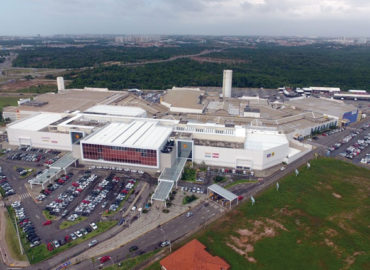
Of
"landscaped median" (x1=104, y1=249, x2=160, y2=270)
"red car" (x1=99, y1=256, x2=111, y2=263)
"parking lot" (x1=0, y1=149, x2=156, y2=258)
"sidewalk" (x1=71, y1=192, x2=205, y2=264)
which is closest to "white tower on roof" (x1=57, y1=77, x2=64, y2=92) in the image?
"parking lot" (x1=0, y1=149, x2=156, y2=258)

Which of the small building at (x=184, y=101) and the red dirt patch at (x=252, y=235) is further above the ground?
the small building at (x=184, y=101)

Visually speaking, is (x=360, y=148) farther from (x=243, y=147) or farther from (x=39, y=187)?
(x=39, y=187)

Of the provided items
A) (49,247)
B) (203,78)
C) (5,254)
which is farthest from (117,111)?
(203,78)

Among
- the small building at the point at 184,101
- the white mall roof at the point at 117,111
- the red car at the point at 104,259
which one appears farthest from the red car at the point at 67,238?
the small building at the point at 184,101

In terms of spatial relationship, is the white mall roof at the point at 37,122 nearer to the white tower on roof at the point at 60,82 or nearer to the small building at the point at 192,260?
the white tower on roof at the point at 60,82

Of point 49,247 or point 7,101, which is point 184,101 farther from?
point 7,101
